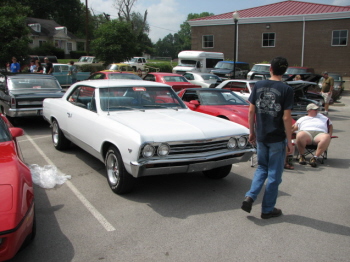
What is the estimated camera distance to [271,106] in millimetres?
4047

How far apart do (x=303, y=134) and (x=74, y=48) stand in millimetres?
61143

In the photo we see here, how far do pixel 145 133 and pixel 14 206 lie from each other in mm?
1882

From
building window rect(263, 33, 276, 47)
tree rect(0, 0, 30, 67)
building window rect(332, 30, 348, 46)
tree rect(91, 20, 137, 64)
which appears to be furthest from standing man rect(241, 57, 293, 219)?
building window rect(263, 33, 276, 47)

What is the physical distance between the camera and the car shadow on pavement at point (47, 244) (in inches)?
131

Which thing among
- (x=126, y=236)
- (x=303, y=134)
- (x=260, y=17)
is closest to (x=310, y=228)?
(x=126, y=236)

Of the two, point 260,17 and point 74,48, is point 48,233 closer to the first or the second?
point 260,17

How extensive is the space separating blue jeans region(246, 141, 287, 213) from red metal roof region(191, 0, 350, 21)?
30.2 metres

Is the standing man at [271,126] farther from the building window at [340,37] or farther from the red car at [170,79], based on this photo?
Result: the building window at [340,37]

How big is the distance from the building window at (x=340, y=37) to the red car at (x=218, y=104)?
25.2 meters

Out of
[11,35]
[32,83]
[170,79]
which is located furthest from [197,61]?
[32,83]

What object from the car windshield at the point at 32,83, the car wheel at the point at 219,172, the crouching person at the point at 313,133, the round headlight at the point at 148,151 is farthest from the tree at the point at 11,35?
the round headlight at the point at 148,151

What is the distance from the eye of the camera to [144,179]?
568 cm

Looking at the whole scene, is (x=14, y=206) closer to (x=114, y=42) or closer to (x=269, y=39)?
(x=114, y=42)

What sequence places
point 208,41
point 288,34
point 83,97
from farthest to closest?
1. point 208,41
2. point 288,34
3. point 83,97
